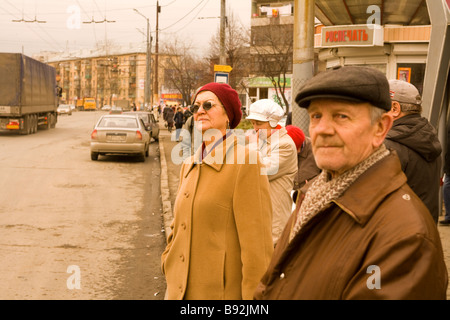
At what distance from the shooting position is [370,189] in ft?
5.89

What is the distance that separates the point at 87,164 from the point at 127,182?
3.94m

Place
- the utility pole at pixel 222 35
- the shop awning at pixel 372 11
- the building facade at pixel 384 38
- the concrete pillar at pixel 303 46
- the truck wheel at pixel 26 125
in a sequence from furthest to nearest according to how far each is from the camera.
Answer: the truck wheel at pixel 26 125 < the utility pole at pixel 222 35 < the building facade at pixel 384 38 < the shop awning at pixel 372 11 < the concrete pillar at pixel 303 46

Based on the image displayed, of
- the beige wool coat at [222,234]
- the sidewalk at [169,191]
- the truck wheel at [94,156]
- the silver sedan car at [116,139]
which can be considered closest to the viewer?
the beige wool coat at [222,234]

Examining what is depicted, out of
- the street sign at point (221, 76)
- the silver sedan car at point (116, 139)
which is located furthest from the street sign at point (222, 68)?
the silver sedan car at point (116, 139)

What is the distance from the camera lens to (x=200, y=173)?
314 cm

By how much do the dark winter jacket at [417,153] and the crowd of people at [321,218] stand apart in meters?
1.25

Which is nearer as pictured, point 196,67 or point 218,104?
point 218,104

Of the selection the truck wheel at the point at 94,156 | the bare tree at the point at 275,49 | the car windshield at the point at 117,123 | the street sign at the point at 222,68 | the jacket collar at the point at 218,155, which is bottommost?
the truck wheel at the point at 94,156

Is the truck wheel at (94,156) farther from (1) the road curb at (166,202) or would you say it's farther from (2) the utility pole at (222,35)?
(2) the utility pole at (222,35)

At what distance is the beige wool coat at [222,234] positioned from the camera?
2.98m

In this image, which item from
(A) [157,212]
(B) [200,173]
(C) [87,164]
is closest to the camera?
(B) [200,173]

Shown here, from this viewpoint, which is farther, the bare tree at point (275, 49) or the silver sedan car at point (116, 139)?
the bare tree at point (275, 49)
